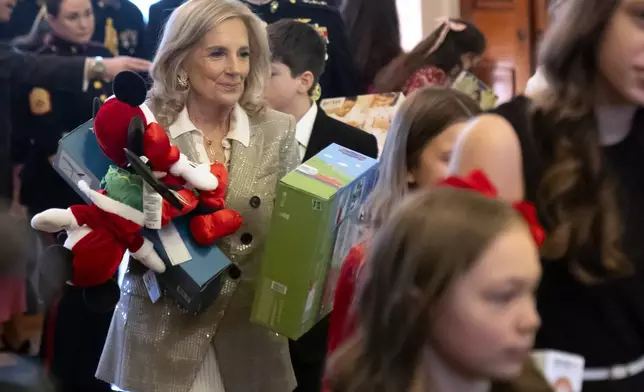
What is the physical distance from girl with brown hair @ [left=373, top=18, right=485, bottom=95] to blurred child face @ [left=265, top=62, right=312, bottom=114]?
0.53 metres

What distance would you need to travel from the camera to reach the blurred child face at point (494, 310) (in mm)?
919

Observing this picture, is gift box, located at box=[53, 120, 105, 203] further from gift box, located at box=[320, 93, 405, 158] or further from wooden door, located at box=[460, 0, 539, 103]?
wooden door, located at box=[460, 0, 539, 103]

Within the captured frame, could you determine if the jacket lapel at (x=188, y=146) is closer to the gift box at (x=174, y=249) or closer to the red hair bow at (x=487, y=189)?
the gift box at (x=174, y=249)

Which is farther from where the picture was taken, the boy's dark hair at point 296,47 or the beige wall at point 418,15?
the beige wall at point 418,15

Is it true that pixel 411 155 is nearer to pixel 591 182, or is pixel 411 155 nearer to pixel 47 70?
pixel 591 182

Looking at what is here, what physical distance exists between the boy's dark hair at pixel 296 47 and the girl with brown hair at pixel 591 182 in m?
1.38

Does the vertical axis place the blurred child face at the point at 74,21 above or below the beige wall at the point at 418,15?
above

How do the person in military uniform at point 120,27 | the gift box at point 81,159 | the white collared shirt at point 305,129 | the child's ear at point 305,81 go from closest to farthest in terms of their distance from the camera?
the gift box at point 81,159 → the white collared shirt at point 305,129 → the child's ear at point 305,81 → the person in military uniform at point 120,27

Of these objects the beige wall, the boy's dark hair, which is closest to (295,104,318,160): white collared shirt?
the boy's dark hair

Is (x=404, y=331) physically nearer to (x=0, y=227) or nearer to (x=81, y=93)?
(x=0, y=227)

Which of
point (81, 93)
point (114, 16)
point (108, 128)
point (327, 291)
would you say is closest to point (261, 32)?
point (108, 128)

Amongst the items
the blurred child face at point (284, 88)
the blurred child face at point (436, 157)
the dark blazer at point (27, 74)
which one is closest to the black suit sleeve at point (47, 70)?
the dark blazer at point (27, 74)

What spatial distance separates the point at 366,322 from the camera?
3.30 ft

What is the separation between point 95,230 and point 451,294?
0.91 m
